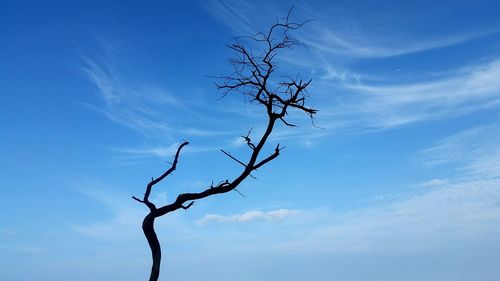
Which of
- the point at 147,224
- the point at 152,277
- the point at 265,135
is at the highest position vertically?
the point at 265,135

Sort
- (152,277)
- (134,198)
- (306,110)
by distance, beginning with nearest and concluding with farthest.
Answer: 1. (152,277)
2. (134,198)
3. (306,110)

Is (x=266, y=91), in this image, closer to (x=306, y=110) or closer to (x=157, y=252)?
(x=306, y=110)

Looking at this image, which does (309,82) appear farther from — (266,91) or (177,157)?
(177,157)

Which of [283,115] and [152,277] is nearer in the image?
[152,277]

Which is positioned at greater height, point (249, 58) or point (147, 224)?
point (249, 58)

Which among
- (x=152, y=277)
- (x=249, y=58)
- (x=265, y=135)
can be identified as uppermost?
(x=249, y=58)

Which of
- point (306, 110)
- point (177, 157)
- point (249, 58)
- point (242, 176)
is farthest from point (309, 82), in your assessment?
point (177, 157)

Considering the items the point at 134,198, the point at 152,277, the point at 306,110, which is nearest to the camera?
the point at 152,277

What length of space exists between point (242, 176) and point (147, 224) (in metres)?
2.22

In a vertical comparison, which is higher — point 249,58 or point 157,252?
point 249,58

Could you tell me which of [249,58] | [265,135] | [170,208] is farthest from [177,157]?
[249,58]

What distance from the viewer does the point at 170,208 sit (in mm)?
11047

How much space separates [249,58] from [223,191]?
3.19 m

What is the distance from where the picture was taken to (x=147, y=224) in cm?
1091
